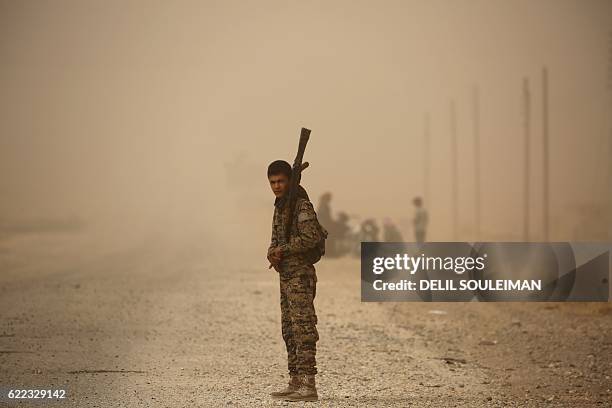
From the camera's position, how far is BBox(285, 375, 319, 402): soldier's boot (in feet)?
21.0

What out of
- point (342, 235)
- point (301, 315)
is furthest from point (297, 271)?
point (342, 235)

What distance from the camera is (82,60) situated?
18525cm

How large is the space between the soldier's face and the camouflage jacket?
88mm

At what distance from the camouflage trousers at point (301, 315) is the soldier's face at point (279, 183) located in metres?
0.65

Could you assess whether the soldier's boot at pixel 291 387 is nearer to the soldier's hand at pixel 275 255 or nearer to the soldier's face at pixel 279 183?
the soldier's hand at pixel 275 255

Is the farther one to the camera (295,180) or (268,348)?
(268,348)

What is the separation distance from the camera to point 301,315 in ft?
20.4

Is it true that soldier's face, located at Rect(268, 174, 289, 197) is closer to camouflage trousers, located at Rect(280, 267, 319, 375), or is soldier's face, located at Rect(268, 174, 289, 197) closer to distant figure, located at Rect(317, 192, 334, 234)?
camouflage trousers, located at Rect(280, 267, 319, 375)

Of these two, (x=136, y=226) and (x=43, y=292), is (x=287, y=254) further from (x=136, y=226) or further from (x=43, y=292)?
(x=136, y=226)

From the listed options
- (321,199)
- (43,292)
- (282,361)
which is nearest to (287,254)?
(282,361)

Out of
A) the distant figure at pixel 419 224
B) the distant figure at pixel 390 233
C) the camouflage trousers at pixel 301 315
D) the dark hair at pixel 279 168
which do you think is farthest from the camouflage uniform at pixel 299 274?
the distant figure at pixel 390 233

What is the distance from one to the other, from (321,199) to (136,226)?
23921 millimetres

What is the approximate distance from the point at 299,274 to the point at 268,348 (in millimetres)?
3460

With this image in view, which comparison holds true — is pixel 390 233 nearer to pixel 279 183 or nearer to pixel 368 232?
pixel 368 232
